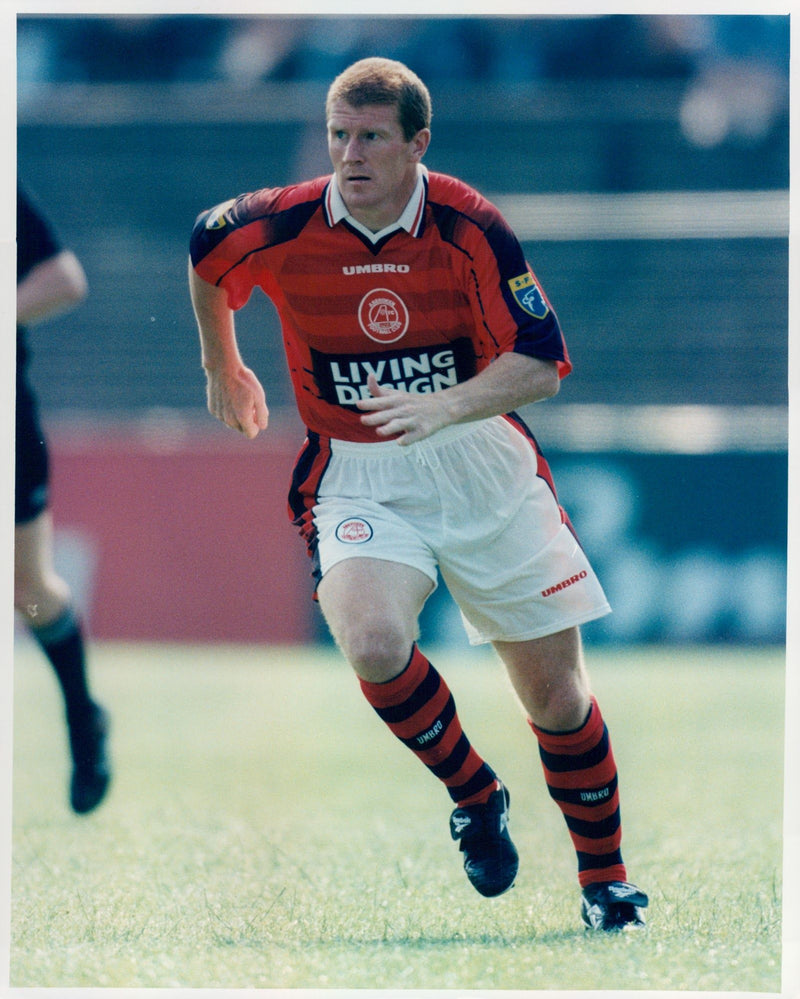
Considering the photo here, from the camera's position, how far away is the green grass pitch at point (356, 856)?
9.46 feet

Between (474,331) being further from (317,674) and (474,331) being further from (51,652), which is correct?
(317,674)

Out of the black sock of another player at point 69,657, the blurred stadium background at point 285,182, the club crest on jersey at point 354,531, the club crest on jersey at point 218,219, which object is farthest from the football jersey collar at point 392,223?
the blurred stadium background at point 285,182

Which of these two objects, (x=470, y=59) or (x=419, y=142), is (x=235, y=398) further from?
(x=470, y=59)

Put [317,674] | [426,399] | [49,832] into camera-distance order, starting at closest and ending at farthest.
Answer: [426,399], [49,832], [317,674]

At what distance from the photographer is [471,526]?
314cm

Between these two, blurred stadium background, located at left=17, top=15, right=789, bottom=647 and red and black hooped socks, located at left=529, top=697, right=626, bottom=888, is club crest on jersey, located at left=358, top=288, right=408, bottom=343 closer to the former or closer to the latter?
red and black hooped socks, located at left=529, top=697, right=626, bottom=888

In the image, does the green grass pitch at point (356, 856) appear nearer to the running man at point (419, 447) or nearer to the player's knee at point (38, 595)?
the running man at point (419, 447)

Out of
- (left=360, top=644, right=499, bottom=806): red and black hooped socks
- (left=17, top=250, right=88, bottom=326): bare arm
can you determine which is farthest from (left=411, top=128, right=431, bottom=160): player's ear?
(left=360, top=644, right=499, bottom=806): red and black hooped socks

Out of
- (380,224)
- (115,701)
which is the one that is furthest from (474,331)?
(115,701)

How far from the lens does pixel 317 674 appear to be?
8.71 m

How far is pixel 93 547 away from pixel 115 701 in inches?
92.9

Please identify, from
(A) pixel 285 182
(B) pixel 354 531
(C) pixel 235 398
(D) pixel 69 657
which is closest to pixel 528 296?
(B) pixel 354 531

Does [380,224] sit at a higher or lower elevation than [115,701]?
higher

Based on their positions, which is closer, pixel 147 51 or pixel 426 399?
pixel 426 399
